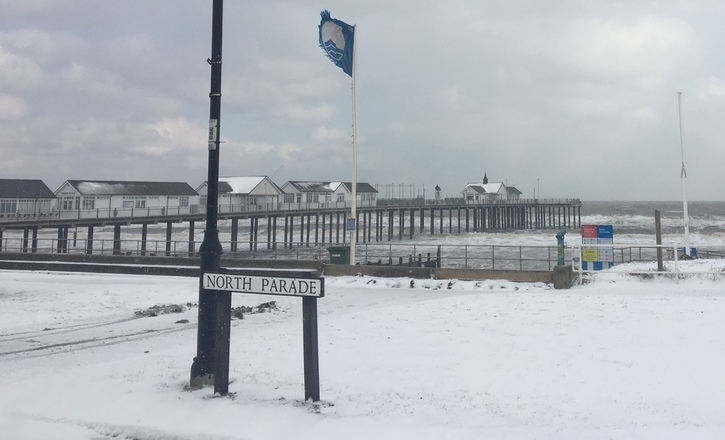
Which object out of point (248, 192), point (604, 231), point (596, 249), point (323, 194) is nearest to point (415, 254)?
point (604, 231)

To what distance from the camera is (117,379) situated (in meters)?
6.94

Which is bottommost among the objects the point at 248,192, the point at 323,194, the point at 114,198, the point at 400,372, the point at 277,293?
the point at 400,372

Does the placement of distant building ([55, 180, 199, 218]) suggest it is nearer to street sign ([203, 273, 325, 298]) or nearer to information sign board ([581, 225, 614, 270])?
information sign board ([581, 225, 614, 270])

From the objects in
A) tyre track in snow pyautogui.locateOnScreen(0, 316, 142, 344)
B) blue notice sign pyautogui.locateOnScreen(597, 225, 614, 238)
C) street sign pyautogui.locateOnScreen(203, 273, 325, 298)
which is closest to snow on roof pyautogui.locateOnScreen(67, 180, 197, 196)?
tyre track in snow pyautogui.locateOnScreen(0, 316, 142, 344)

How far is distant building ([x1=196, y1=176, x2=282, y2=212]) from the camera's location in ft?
231

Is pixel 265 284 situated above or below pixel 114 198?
below

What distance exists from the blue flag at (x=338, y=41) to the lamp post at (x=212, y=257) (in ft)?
47.9

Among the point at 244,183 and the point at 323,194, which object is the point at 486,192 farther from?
the point at 244,183

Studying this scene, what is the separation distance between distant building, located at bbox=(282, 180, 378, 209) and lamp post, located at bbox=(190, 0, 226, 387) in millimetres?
66954

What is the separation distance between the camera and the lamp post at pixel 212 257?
6355 mm

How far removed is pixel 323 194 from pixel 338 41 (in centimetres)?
6286

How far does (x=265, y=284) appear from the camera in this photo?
6.09 metres

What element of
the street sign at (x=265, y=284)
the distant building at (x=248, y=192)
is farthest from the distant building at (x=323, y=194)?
the street sign at (x=265, y=284)

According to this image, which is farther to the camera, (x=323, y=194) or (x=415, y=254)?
(x=323, y=194)
